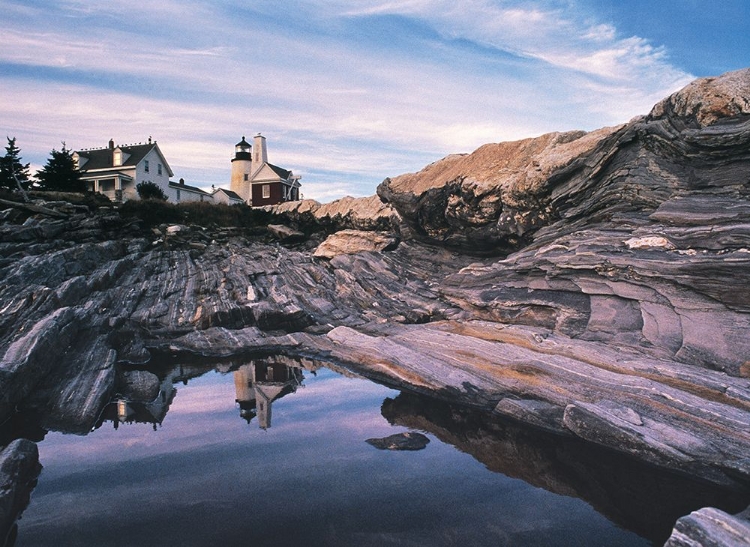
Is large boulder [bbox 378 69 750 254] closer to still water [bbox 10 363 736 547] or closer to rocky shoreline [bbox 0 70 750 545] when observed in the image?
rocky shoreline [bbox 0 70 750 545]

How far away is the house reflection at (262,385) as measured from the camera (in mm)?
16703

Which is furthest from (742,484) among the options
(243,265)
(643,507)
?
(243,265)

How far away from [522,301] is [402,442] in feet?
27.7

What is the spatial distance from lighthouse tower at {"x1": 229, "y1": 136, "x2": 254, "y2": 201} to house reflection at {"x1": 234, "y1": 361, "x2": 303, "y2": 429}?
171ft

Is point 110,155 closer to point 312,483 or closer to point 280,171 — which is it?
point 280,171

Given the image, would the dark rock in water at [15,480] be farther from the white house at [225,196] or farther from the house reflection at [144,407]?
the white house at [225,196]

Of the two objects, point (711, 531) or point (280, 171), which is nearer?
point (711, 531)

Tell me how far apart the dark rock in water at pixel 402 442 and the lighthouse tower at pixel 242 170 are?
60.2 m

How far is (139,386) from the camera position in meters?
18.1

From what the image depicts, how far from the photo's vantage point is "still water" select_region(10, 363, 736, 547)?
383 inches

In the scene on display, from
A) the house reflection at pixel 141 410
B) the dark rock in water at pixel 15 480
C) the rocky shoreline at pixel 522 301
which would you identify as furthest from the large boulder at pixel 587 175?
A: the dark rock in water at pixel 15 480

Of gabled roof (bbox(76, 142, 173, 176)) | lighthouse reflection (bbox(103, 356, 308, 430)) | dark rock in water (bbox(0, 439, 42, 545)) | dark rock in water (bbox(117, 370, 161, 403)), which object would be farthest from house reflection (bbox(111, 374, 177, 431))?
gabled roof (bbox(76, 142, 173, 176))

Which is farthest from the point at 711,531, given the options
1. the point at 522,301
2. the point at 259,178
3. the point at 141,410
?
the point at 259,178

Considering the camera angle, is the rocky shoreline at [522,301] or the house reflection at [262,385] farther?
the house reflection at [262,385]
